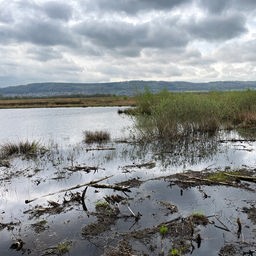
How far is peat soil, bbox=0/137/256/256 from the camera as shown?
7.30 metres

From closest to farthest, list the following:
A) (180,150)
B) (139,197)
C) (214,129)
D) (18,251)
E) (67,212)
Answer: (18,251)
(67,212)
(139,197)
(180,150)
(214,129)

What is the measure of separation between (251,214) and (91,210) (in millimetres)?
4432

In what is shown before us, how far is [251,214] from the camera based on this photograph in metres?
8.85

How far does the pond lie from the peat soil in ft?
0.08

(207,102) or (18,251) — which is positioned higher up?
(207,102)

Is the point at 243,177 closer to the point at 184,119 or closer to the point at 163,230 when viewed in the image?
the point at 163,230

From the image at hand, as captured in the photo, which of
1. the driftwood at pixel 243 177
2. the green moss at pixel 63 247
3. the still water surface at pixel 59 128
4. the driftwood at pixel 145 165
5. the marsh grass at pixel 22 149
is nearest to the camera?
the green moss at pixel 63 247

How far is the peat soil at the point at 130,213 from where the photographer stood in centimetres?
730

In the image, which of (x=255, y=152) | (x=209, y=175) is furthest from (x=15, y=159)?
(x=255, y=152)

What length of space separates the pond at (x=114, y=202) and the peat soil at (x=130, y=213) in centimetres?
2

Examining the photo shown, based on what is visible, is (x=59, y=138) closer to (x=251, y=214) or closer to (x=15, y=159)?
(x=15, y=159)

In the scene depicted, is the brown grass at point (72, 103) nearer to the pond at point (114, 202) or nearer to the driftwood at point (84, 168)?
the pond at point (114, 202)

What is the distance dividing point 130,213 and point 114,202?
3.32ft

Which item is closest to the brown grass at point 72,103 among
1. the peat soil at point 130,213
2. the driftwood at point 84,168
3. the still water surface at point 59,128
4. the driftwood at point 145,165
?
the still water surface at point 59,128
